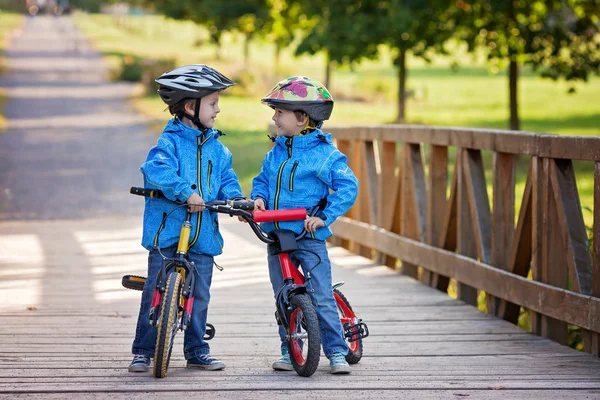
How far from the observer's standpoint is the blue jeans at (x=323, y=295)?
5.37 meters

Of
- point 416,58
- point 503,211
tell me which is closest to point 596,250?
point 503,211

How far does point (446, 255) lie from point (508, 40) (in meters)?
13.4

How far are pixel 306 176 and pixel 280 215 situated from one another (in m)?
0.31

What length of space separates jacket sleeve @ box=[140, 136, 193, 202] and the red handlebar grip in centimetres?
34

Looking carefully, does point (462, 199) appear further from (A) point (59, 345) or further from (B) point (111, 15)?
(B) point (111, 15)

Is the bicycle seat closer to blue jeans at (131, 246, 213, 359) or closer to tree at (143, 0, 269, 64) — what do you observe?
blue jeans at (131, 246, 213, 359)

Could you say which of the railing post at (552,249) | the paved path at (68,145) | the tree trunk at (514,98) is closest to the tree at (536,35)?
the tree trunk at (514,98)

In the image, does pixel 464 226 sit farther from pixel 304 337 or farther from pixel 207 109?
pixel 207 109

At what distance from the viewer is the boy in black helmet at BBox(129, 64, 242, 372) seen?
5.26 metres

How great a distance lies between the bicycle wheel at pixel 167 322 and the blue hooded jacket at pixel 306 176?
0.57 metres

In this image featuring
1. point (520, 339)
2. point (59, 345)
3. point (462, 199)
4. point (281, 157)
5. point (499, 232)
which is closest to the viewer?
point (281, 157)

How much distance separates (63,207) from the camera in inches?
539

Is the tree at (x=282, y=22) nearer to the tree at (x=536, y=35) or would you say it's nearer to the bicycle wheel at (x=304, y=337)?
→ the tree at (x=536, y=35)

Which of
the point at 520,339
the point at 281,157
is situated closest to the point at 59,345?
the point at 281,157
